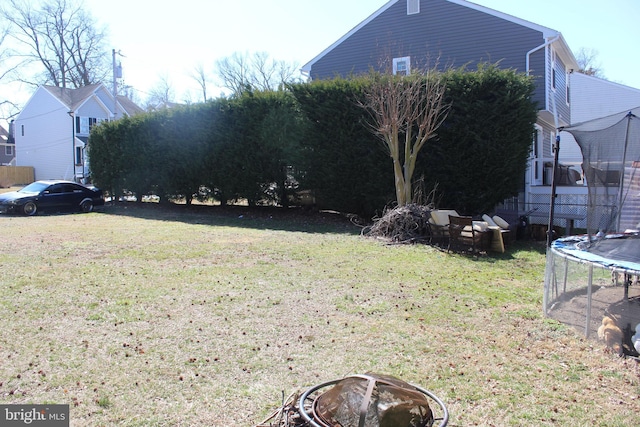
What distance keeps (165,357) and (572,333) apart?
161 inches

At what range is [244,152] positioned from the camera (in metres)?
16.1

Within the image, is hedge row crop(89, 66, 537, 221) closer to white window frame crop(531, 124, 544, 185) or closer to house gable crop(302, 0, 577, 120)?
house gable crop(302, 0, 577, 120)

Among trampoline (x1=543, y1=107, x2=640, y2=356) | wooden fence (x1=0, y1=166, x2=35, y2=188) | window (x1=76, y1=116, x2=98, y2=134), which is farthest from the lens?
window (x1=76, y1=116, x2=98, y2=134)

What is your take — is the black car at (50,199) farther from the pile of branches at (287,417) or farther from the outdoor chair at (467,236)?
the pile of branches at (287,417)

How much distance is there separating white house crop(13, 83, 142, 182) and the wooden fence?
1043mm

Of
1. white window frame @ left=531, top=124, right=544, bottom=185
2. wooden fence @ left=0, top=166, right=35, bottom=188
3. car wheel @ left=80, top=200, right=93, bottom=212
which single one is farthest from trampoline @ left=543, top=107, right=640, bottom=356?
wooden fence @ left=0, top=166, right=35, bottom=188

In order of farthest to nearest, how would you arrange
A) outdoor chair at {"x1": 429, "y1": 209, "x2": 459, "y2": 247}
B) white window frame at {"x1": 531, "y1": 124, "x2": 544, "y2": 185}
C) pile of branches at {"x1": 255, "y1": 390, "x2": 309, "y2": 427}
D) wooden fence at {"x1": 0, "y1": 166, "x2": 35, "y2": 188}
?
wooden fence at {"x1": 0, "y1": 166, "x2": 35, "y2": 188}
white window frame at {"x1": 531, "y1": 124, "x2": 544, "y2": 185}
outdoor chair at {"x1": 429, "y1": 209, "x2": 459, "y2": 247}
pile of branches at {"x1": 255, "y1": 390, "x2": 309, "y2": 427}

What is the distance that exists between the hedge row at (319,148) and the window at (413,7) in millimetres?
6907

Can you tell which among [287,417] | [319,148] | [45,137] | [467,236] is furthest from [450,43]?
[45,137]

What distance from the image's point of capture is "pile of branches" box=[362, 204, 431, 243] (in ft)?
35.5

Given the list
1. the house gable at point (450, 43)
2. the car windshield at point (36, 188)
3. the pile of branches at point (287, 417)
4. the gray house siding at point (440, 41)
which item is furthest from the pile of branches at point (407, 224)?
the car windshield at point (36, 188)

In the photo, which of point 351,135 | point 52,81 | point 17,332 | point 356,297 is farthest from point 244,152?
point 52,81

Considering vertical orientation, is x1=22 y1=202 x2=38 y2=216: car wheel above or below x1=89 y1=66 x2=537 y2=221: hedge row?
below

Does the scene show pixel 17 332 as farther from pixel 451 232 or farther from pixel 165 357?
pixel 451 232
